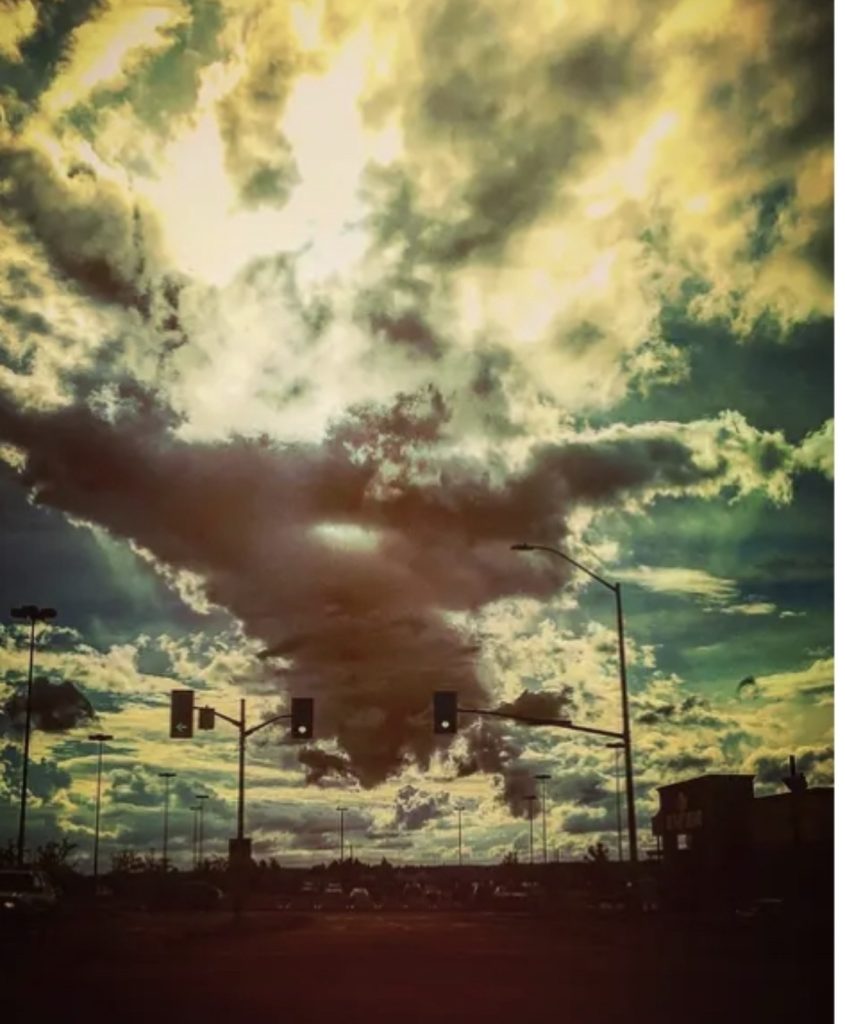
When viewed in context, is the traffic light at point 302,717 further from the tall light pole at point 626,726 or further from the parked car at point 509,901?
the parked car at point 509,901

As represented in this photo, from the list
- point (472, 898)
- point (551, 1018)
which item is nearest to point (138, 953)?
point (551, 1018)

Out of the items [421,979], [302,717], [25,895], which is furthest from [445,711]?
[421,979]

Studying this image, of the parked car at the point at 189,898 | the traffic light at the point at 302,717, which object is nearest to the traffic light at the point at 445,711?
the traffic light at the point at 302,717

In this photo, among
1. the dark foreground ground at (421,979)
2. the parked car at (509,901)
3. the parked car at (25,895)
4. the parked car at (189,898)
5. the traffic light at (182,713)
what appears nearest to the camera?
the dark foreground ground at (421,979)

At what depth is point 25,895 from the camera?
35.6 metres

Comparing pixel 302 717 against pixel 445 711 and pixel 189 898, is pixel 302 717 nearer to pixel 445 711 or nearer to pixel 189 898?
pixel 445 711

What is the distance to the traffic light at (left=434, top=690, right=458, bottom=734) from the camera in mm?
36562

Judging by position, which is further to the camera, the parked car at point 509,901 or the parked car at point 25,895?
the parked car at point 509,901

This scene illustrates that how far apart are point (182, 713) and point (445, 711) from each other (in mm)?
7803

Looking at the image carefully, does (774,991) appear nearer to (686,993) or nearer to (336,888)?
(686,993)

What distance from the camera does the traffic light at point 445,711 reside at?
36562 mm

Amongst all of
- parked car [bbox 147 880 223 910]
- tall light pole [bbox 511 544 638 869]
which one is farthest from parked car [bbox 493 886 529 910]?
tall light pole [bbox 511 544 638 869]

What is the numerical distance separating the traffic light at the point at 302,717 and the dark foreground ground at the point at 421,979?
19.3 ft

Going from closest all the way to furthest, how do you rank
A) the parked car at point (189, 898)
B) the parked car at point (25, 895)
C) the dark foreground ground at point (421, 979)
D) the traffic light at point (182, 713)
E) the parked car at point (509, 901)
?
the dark foreground ground at point (421, 979), the parked car at point (25, 895), the traffic light at point (182, 713), the parked car at point (509, 901), the parked car at point (189, 898)
